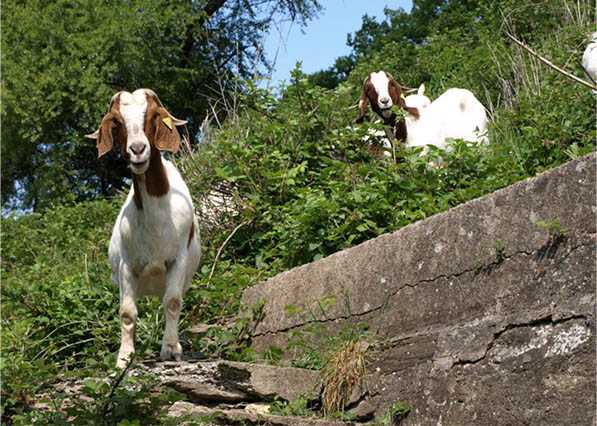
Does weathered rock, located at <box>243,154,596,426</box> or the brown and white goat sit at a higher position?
the brown and white goat

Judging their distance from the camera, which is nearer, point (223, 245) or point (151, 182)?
point (151, 182)

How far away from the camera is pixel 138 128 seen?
6676 mm

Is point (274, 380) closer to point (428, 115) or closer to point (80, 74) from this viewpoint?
point (428, 115)

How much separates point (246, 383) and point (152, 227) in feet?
4.39

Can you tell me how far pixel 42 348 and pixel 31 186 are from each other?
13.2m

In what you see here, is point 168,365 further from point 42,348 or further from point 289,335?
point 42,348

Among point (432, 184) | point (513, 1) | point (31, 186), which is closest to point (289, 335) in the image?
point (432, 184)

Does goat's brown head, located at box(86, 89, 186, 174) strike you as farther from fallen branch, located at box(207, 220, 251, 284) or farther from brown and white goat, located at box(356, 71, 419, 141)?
brown and white goat, located at box(356, 71, 419, 141)


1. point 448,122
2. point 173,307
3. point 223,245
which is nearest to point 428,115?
point 448,122

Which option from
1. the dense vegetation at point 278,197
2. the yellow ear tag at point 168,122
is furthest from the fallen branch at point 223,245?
the yellow ear tag at point 168,122

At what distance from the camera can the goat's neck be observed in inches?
279

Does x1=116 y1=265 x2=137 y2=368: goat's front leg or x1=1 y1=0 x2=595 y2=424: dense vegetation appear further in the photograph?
x1=1 y1=0 x2=595 y2=424: dense vegetation

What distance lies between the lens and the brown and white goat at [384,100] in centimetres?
1030

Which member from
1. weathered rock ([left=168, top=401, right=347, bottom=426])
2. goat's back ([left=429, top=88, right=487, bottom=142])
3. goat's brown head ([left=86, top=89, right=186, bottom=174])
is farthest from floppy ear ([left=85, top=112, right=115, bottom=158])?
goat's back ([left=429, top=88, right=487, bottom=142])
